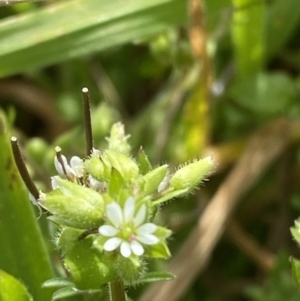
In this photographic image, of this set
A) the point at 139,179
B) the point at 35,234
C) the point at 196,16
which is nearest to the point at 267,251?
the point at 196,16

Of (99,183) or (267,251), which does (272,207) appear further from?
(99,183)

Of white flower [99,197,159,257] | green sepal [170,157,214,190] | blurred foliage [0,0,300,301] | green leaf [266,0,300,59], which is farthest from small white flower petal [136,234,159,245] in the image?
green leaf [266,0,300,59]

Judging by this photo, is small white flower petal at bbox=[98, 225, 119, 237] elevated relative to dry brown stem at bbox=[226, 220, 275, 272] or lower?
elevated

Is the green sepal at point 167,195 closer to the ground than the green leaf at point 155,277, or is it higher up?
higher up

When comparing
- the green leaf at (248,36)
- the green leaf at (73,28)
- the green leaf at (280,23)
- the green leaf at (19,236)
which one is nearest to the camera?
the green leaf at (19,236)

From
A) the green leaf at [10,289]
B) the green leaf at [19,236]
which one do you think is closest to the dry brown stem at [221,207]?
the green leaf at [19,236]

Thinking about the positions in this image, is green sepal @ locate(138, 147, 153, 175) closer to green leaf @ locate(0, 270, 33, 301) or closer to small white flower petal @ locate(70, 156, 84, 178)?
small white flower petal @ locate(70, 156, 84, 178)

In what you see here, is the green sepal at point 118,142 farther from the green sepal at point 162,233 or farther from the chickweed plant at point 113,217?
the green sepal at point 162,233
